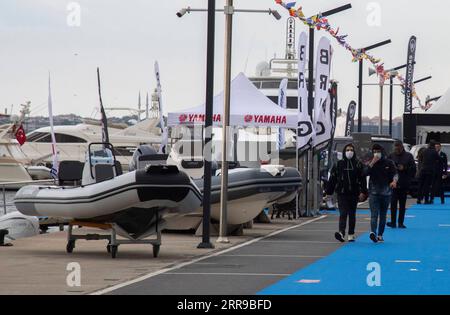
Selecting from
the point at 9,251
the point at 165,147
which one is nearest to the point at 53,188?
the point at 9,251

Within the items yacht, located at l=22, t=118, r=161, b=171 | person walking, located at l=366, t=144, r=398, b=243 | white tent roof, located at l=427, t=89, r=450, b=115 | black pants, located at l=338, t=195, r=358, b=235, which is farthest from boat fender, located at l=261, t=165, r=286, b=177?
yacht, located at l=22, t=118, r=161, b=171

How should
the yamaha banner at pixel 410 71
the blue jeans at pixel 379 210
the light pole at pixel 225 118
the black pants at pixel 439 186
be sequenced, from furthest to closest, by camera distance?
the yamaha banner at pixel 410 71
the black pants at pixel 439 186
the blue jeans at pixel 379 210
the light pole at pixel 225 118

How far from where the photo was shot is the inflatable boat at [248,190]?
2453 centimetres

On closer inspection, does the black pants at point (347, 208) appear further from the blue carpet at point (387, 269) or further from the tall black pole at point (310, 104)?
the tall black pole at point (310, 104)

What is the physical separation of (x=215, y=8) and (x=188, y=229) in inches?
184

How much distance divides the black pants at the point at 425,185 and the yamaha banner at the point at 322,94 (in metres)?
7.76

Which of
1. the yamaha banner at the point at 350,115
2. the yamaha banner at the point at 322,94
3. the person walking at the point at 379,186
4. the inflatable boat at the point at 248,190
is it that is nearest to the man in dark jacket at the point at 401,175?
the inflatable boat at the point at 248,190

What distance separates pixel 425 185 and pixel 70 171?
1973 cm

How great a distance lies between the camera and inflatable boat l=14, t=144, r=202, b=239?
19641 millimetres

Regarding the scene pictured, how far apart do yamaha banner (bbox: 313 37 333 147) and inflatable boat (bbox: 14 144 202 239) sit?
12.1 m

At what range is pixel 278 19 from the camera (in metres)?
24.9

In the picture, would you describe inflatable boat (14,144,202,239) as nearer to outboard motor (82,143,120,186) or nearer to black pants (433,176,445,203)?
outboard motor (82,143,120,186)

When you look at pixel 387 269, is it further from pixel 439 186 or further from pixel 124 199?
pixel 439 186
